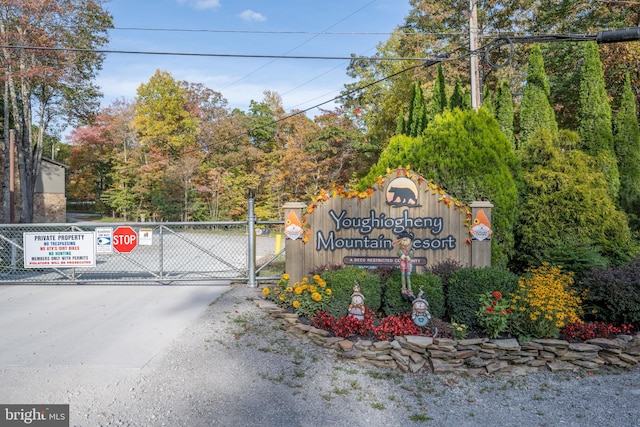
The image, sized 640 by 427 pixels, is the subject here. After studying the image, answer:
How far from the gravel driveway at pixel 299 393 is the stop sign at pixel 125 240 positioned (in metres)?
3.86

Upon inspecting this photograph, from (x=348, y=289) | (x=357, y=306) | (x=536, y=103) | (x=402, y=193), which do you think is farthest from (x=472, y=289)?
(x=536, y=103)

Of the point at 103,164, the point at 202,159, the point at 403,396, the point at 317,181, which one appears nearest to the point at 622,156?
the point at 403,396

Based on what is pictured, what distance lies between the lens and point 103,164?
117 feet

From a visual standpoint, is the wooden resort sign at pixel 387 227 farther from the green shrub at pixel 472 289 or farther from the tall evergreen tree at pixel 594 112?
the tall evergreen tree at pixel 594 112

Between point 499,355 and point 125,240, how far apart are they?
22.9 feet

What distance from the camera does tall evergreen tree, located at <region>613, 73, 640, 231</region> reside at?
10.9 metres

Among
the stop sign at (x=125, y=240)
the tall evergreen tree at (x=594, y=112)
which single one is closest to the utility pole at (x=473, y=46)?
the tall evergreen tree at (x=594, y=112)

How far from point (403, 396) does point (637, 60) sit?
16409 millimetres

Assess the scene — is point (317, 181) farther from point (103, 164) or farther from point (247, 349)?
point (103, 164)

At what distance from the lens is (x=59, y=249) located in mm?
7941

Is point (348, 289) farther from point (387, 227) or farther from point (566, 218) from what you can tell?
point (566, 218)

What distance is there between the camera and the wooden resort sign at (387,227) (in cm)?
611

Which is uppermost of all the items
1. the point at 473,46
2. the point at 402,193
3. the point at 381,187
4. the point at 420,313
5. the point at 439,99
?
the point at 473,46

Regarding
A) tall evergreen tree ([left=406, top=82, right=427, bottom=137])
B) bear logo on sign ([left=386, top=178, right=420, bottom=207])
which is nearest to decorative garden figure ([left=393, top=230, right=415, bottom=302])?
bear logo on sign ([left=386, top=178, right=420, bottom=207])
